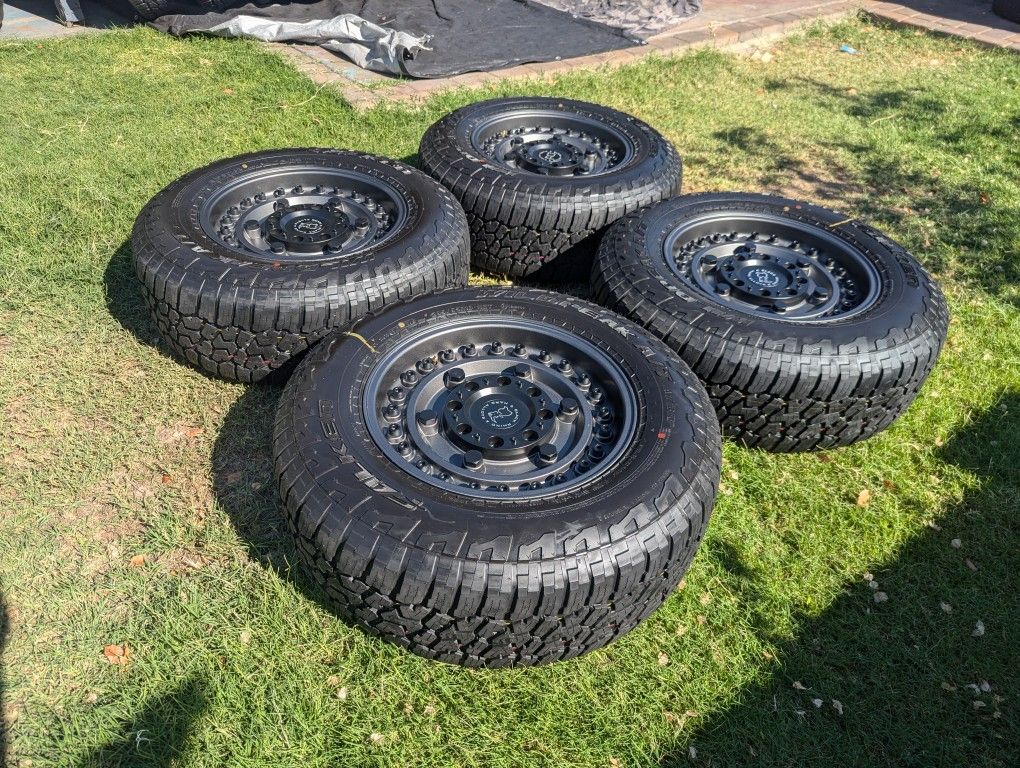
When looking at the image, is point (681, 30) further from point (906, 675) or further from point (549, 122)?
point (906, 675)

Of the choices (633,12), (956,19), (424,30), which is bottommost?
(424,30)

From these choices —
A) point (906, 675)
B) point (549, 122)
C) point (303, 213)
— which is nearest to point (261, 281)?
point (303, 213)

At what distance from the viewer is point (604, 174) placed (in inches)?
177

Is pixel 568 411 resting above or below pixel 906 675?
above

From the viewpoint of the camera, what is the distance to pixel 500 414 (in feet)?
10.2

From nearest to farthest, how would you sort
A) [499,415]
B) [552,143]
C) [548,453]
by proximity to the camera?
[548,453] → [499,415] → [552,143]

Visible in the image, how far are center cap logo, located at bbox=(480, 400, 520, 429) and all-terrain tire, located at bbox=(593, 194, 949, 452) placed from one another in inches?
32.3

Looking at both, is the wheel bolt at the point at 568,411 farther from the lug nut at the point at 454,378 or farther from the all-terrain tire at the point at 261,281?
the all-terrain tire at the point at 261,281

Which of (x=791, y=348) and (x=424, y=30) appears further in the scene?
(x=424, y=30)

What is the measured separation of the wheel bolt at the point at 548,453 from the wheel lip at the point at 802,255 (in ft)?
3.95

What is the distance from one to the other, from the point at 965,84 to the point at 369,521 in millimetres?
9394

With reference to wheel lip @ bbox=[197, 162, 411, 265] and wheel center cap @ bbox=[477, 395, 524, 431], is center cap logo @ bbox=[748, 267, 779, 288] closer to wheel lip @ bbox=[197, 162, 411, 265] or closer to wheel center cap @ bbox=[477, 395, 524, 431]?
wheel center cap @ bbox=[477, 395, 524, 431]

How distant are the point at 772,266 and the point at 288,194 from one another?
2.81m

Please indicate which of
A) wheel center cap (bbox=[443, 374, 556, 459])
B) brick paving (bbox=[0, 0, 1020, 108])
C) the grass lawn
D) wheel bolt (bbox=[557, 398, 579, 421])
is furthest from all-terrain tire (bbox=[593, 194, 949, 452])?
brick paving (bbox=[0, 0, 1020, 108])
